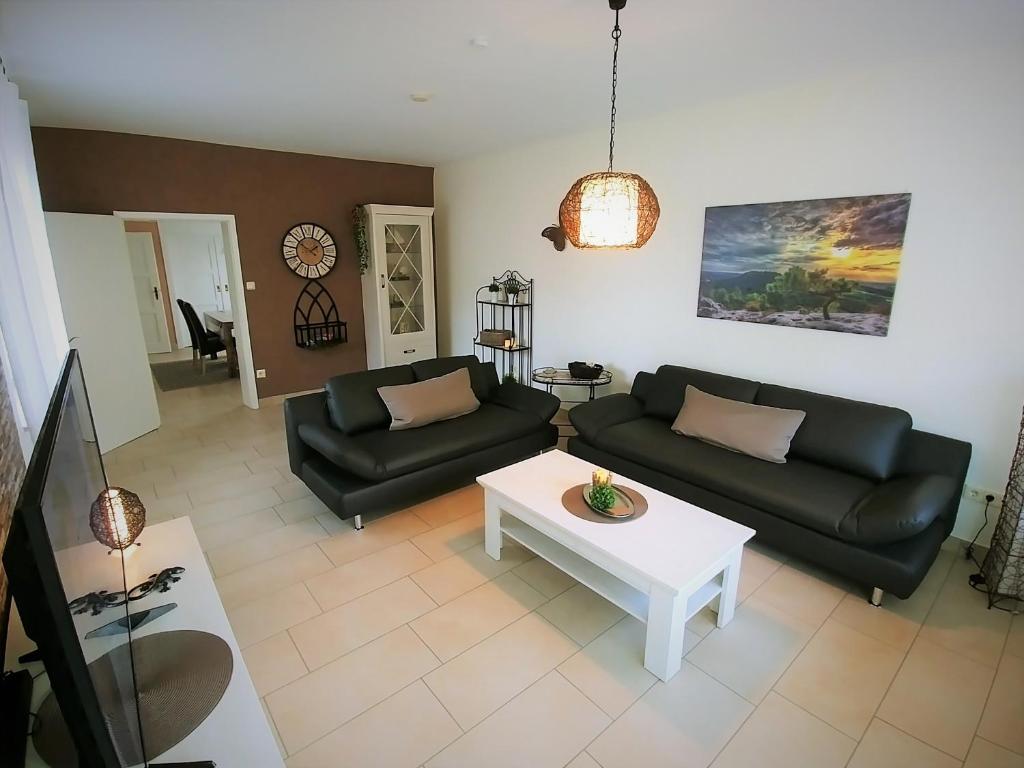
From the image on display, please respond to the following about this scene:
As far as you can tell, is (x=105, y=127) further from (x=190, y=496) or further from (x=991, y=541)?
(x=991, y=541)

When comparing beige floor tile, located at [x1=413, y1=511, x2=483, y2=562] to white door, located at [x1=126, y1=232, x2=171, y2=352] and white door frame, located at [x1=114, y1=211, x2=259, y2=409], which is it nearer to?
white door frame, located at [x1=114, y1=211, x2=259, y2=409]

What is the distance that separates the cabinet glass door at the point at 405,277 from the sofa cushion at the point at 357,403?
2409 mm

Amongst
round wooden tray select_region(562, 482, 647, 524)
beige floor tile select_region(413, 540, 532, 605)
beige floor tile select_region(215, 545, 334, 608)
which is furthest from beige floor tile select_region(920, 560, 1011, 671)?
beige floor tile select_region(215, 545, 334, 608)

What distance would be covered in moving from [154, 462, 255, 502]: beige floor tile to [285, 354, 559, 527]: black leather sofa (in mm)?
743

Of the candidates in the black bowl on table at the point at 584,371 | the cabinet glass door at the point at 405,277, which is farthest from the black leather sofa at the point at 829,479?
the cabinet glass door at the point at 405,277

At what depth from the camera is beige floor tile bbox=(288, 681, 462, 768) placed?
5.53 ft

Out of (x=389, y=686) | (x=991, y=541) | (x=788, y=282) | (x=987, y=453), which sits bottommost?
(x=389, y=686)

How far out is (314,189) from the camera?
5.36 meters

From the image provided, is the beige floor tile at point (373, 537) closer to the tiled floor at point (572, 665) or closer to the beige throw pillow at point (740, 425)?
the tiled floor at point (572, 665)

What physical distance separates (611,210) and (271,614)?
94.3 inches

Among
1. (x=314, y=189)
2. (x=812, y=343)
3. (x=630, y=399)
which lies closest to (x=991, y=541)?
(x=812, y=343)

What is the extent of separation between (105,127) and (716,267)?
486 cm

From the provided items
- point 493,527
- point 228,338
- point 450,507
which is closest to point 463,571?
point 493,527

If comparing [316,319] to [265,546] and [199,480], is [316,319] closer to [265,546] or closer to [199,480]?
[199,480]
